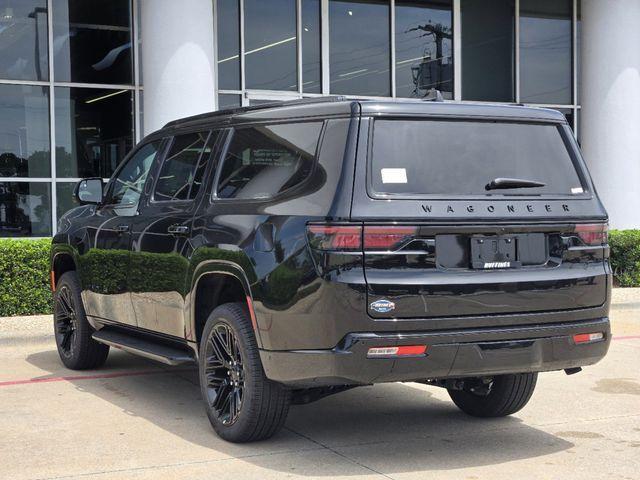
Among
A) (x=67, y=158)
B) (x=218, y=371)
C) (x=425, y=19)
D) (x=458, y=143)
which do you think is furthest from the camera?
(x=425, y=19)

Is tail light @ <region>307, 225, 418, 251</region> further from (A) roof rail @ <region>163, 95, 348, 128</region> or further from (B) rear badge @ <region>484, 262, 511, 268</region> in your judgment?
(A) roof rail @ <region>163, 95, 348, 128</region>

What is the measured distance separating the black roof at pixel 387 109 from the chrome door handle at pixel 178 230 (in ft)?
2.61

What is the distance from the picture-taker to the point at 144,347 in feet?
23.9

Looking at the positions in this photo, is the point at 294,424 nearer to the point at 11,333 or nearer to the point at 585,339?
the point at 585,339

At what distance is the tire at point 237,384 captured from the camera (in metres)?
5.90

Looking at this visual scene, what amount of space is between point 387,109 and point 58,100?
12.0m

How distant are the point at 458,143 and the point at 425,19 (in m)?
14.0

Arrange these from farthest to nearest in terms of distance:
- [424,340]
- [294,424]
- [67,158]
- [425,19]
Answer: [425,19], [67,158], [294,424], [424,340]

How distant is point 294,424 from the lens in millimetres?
6789

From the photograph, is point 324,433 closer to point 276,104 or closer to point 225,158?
point 225,158

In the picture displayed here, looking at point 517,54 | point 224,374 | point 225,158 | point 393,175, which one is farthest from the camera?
point 517,54

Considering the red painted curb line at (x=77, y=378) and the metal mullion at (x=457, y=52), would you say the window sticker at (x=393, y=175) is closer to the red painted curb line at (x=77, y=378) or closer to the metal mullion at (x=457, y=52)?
the red painted curb line at (x=77, y=378)

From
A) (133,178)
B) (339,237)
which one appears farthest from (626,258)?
(339,237)

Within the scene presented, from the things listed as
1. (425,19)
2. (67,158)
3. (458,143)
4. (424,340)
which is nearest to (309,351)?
(424,340)
